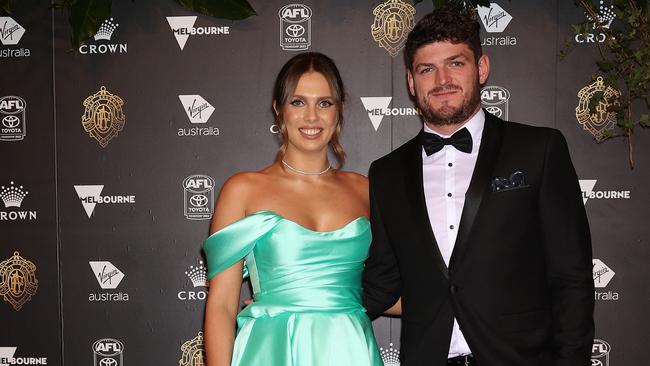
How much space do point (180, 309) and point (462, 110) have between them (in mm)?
1969

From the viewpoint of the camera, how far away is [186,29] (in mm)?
3031

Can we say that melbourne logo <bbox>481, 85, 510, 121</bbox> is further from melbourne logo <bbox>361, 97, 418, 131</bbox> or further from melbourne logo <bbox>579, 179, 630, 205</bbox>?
melbourne logo <bbox>579, 179, 630, 205</bbox>

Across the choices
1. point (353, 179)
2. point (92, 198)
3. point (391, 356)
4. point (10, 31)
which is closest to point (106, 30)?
point (10, 31)

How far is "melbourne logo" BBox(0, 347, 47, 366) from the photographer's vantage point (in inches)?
124

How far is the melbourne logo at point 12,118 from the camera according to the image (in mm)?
3143

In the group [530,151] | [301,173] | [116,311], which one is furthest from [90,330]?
[530,151]

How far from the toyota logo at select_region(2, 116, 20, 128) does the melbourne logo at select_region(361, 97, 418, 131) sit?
193 cm

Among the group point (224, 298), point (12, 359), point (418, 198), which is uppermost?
point (418, 198)

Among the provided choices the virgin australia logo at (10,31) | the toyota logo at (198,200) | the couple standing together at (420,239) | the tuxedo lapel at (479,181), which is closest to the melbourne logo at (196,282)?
the toyota logo at (198,200)

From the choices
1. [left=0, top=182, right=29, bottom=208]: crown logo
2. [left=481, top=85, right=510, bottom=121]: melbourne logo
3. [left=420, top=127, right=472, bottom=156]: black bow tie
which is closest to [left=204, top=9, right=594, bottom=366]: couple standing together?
[left=420, top=127, right=472, bottom=156]: black bow tie

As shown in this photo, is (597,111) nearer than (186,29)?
Yes

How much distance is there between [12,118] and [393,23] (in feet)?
7.08

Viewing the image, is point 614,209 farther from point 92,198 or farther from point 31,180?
point 31,180

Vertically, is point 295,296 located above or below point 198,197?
below
